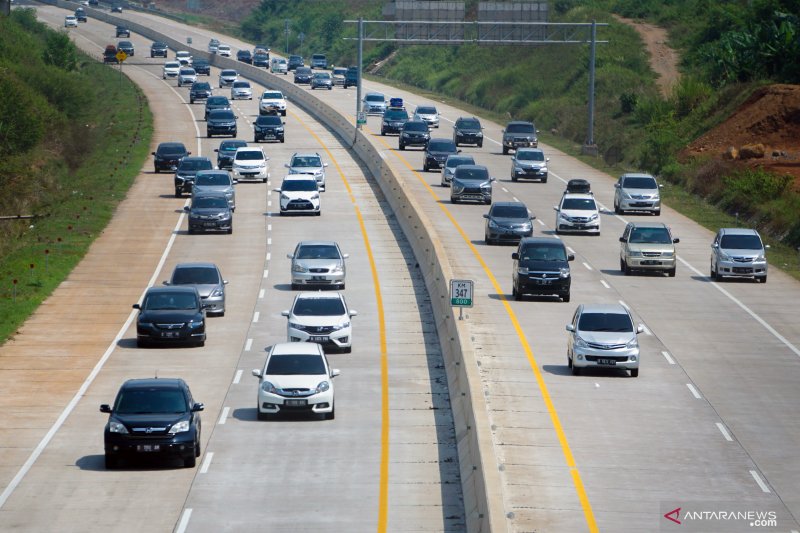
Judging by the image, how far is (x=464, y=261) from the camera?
5200 cm

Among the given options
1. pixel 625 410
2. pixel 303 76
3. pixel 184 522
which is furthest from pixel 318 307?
pixel 303 76

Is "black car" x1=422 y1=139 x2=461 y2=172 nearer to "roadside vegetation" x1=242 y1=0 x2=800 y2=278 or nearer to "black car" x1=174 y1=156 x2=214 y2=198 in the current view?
"roadside vegetation" x1=242 y1=0 x2=800 y2=278

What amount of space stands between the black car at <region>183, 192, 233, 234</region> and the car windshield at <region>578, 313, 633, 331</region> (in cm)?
2558

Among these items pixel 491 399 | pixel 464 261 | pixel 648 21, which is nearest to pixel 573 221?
pixel 464 261

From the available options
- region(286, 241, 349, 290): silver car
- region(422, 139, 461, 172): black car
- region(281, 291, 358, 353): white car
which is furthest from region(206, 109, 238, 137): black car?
region(281, 291, 358, 353): white car

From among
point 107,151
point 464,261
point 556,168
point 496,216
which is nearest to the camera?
point 464,261

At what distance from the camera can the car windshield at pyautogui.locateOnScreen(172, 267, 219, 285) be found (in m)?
42.6

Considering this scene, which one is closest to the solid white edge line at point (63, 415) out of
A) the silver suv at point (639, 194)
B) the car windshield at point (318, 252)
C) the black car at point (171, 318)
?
the black car at point (171, 318)

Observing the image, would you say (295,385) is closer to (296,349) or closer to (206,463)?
(296,349)

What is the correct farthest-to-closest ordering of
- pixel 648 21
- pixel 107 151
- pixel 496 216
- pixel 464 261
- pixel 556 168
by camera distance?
pixel 648 21
pixel 107 151
pixel 556 168
pixel 496 216
pixel 464 261

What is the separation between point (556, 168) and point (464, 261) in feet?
106

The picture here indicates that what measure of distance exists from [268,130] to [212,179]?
2538cm

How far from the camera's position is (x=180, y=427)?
26.6 m

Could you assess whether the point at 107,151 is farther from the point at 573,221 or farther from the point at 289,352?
the point at 289,352
